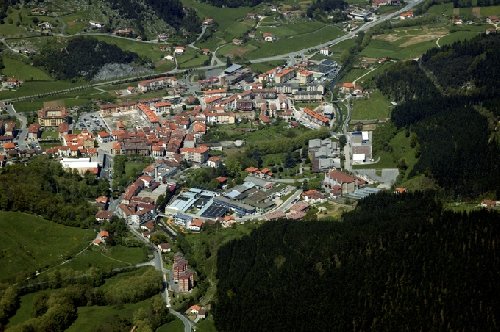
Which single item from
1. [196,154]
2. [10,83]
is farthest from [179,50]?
[196,154]

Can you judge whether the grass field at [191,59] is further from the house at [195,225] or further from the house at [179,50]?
the house at [195,225]

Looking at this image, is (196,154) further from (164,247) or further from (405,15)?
(405,15)

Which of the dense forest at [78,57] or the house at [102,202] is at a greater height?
the dense forest at [78,57]

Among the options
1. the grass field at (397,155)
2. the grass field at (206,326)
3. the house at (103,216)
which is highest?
the grass field at (397,155)

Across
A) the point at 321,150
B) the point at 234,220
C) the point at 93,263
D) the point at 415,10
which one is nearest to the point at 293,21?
the point at 415,10

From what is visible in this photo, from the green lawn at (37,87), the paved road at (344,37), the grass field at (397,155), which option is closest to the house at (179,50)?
the paved road at (344,37)

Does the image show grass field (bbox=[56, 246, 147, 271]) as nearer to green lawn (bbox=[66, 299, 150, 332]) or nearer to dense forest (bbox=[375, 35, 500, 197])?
green lawn (bbox=[66, 299, 150, 332])

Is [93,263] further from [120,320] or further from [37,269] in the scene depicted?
[120,320]
